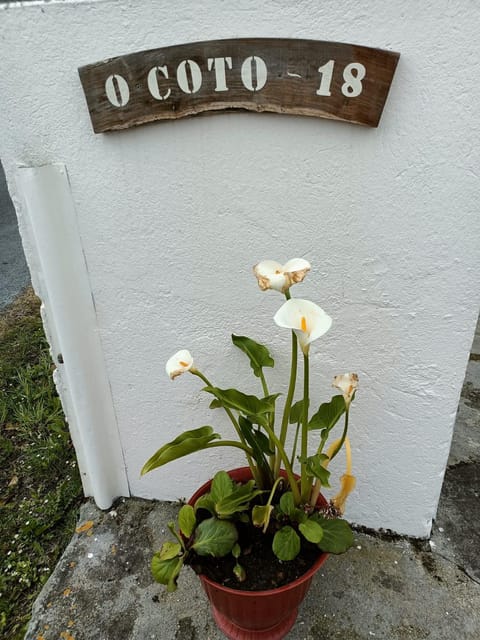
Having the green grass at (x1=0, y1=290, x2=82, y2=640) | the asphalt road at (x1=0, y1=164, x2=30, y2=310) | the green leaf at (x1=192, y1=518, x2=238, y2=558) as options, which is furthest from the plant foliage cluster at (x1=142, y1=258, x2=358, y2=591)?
the asphalt road at (x1=0, y1=164, x2=30, y2=310)

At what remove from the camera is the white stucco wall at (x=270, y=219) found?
1230 mm

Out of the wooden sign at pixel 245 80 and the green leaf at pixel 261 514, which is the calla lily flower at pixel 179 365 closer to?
the green leaf at pixel 261 514

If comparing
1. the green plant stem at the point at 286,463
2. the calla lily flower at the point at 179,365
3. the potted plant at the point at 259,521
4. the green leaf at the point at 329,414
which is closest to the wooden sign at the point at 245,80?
the potted plant at the point at 259,521

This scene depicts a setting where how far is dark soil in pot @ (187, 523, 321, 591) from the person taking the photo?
1.39m

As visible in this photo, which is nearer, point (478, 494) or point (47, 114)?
point (47, 114)

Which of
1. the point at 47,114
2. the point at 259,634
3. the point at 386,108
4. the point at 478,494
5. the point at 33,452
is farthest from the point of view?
the point at 33,452

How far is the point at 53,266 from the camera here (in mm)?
1574

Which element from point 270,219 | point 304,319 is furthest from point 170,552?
point 270,219

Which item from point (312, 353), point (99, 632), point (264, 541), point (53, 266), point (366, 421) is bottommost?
point (99, 632)

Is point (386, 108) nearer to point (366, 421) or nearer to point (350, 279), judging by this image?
point (350, 279)

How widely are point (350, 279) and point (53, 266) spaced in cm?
95

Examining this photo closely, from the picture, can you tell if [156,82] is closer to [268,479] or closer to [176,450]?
[176,450]

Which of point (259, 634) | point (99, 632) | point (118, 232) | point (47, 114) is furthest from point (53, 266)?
point (259, 634)

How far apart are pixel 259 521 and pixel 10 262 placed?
4.13 meters
